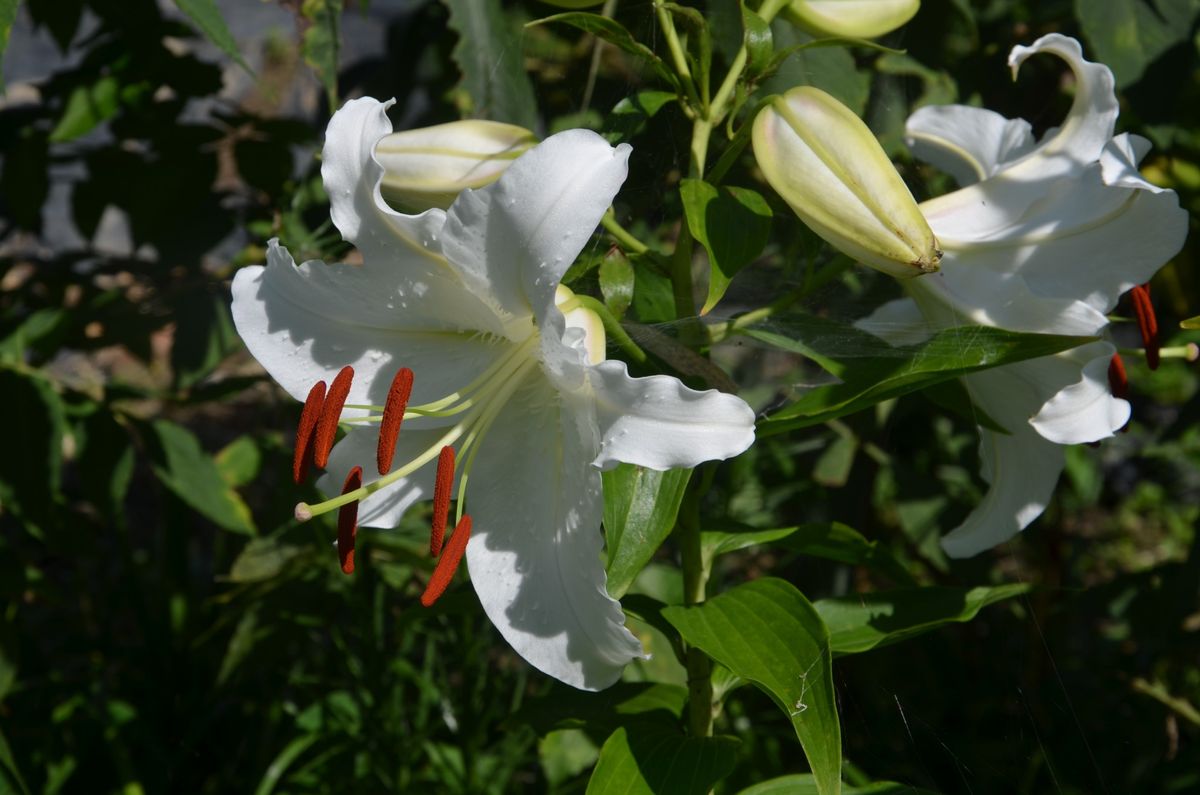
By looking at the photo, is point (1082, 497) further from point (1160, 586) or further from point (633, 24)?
point (633, 24)

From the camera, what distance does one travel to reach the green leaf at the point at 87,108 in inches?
55.0

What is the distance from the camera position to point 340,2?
1.10 meters

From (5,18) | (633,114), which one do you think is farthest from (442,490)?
(5,18)

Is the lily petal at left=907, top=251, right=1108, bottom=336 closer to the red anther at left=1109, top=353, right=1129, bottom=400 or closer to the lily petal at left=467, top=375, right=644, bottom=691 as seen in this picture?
the red anther at left=1109, top=353, right=1129, bottom=400

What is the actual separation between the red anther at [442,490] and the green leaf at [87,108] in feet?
3.10

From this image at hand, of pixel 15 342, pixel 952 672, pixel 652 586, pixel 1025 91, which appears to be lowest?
pixel 952 672

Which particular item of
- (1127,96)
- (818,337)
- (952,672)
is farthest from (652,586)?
(952,672)

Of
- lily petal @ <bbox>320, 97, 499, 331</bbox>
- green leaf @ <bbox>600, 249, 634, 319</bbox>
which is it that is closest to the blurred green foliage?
green leaf @ <bbox>600, 249, 634, 319</bbox>

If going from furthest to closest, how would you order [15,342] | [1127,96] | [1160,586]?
[1160,586] < [15,342] < [1127,96]

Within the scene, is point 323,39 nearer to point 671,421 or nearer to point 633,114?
point 633,114

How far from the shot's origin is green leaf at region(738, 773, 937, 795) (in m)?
0.79

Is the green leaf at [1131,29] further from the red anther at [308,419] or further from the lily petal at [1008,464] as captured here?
the red anther at [308,419]

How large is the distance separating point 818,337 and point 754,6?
22cm

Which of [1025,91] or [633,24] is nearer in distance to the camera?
[633,24]
